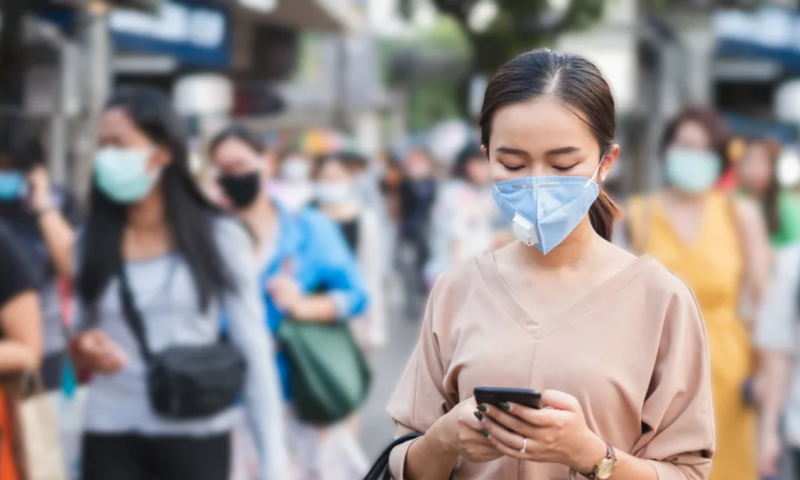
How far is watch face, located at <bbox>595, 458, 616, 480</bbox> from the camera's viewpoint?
8.39ft

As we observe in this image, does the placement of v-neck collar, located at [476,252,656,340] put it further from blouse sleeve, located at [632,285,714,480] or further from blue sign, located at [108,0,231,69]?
blue sign, located at [108,0,231,69]

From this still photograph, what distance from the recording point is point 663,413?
2643mm

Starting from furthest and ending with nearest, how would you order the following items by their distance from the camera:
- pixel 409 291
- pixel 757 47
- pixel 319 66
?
pixel 319 66
pixel 757 47
pixel 409 291

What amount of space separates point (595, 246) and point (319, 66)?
3138 centimetres

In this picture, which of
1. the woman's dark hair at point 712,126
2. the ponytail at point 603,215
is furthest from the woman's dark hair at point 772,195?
the ponytail at point 603,215

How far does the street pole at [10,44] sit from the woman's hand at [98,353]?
5.86 metres

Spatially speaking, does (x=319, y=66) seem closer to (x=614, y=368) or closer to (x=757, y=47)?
(x=757, y=47)

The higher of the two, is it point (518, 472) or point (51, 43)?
point (51, 43)

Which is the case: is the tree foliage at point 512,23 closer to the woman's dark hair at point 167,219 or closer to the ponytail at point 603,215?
the woman's dark hair at point 167,219

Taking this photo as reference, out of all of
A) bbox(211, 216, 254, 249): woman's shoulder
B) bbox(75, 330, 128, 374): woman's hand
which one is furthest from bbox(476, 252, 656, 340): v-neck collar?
bbox(211, 216, 254, 249): woman's shoulder

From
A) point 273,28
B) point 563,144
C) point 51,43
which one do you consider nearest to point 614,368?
point 563,144

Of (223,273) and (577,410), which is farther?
(223,273)

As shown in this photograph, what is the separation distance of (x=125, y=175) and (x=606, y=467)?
8.38ft

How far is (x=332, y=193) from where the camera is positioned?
937cm
